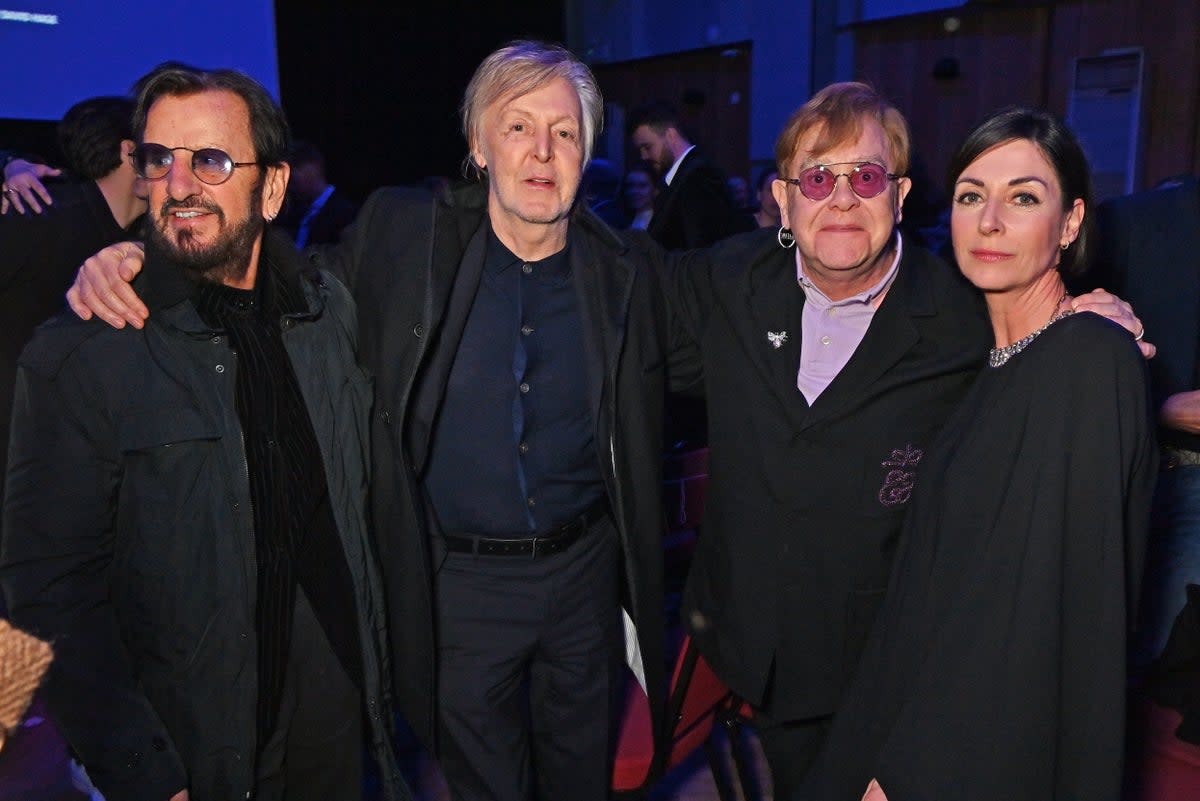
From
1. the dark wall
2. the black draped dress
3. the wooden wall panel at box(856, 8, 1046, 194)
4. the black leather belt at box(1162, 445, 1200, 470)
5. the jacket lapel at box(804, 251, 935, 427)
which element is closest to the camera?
the black draped dress

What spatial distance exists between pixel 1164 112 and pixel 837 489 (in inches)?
253

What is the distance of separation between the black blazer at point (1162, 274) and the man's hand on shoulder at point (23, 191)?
3.44 m

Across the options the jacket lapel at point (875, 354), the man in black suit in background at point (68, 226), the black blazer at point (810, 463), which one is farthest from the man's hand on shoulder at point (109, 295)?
the man in black suit in background at point (68, 226)

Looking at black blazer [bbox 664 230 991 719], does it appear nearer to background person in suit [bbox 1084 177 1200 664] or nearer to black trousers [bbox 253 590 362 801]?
background person in suit [bbox 1084 177 1200 664]

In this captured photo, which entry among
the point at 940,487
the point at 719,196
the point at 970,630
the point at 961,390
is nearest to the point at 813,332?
the point at 961,390

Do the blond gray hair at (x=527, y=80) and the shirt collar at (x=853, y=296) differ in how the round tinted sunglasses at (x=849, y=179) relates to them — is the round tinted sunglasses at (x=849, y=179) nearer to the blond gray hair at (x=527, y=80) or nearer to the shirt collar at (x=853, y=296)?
the shirt collar at (x=853, y=296)

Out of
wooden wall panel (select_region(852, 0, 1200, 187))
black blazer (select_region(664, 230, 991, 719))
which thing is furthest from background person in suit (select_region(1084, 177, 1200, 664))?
wooden wall panel (select_region(852, 0, 1200, 187))

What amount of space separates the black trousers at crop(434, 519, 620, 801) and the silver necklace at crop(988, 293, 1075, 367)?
101 cm

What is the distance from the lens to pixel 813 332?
7.38ft

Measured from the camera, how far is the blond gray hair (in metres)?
2.21

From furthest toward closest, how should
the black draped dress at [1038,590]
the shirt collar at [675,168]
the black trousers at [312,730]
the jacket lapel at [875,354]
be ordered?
1. the shirt collar at [675,168]
2. the jacket lapel at [875,354]
3. the black trousers at [312,730]
4. the black draped dress at [1038,590]

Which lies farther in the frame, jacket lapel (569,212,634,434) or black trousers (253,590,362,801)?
jacket lapel (569,212,634,434)

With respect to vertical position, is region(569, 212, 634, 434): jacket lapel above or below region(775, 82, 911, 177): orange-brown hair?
below

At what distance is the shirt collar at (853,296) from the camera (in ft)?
7.26
